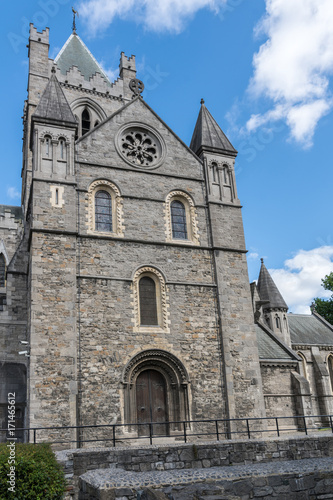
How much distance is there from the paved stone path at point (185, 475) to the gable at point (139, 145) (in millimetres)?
14146

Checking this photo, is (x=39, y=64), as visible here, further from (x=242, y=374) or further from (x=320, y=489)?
(x=320, y=489)

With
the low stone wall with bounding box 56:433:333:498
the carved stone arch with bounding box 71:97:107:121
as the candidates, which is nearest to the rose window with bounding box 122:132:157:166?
the low stone wall with bounding box 56:433:333:498

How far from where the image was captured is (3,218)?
30.0 m

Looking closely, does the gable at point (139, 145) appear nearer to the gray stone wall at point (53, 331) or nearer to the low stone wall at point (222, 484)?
the gray stone wall at point (53, 331)

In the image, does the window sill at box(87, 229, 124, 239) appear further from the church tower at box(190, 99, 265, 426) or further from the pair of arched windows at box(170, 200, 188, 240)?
the church tower at box(190, 99, 265, 426)

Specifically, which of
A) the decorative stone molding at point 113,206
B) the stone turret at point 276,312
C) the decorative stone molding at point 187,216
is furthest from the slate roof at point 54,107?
the stone turret at point 276,312

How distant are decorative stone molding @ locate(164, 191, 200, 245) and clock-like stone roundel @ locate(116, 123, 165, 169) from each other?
5.49 ft

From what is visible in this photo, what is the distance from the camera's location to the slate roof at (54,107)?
19766 mm

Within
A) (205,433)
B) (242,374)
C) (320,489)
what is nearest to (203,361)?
(242,374)

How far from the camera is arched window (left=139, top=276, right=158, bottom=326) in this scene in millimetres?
18625

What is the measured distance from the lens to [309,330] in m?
39.7

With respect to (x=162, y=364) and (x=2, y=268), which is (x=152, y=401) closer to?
→ (x=162, y=364)

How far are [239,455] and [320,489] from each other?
5.16 metres

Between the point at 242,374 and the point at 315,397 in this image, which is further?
the point at 315,397
